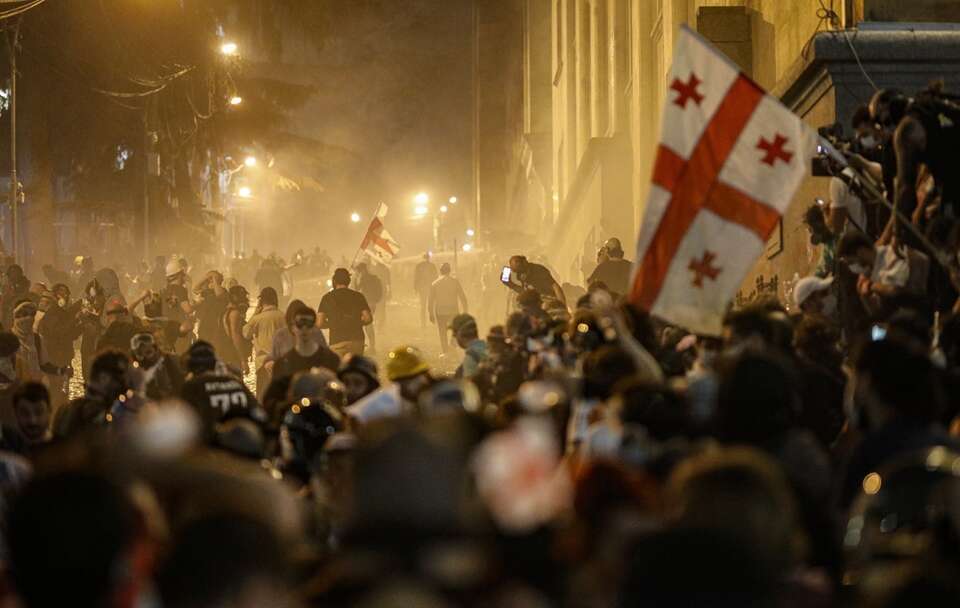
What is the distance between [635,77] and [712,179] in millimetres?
20869

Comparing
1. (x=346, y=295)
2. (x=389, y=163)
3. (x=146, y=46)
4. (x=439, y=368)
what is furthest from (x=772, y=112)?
(x=389, y=163)

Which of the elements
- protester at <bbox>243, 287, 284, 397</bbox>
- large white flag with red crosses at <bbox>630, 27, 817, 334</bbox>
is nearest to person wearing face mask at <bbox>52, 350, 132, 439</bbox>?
large white flag with red crosses at <bbox>630, 27, 817, 334</bbox>

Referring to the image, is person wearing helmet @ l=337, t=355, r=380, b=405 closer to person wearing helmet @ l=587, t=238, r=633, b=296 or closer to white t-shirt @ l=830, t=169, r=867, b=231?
white t-shirt @ l=830, t=169, r=867, b=231

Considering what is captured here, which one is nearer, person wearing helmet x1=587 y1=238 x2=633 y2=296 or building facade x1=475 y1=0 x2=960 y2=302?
building facade x1=475 y1=0 x2=960 y2=302

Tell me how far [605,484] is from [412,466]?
1184 mm

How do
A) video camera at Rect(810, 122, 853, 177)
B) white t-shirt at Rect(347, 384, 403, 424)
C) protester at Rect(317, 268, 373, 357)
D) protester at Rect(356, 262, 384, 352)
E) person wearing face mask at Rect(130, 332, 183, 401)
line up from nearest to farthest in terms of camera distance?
white t-shirt at Rect(347, 384, 403, 424)
video camera at Rect(810, 122, 853, 177)
person wearing face mask at Rect(130, 332, 183, 401)
protester at Rect(317, 268, 373, 357)
protester at Rect(356, 262, 384, 352)

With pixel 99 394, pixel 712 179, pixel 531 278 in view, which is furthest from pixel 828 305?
pixel 531 278

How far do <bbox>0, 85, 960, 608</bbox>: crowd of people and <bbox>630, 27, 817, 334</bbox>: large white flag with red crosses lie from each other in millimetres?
343

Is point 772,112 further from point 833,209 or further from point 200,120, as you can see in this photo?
point 200,120

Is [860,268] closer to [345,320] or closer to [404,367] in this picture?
[404,367]

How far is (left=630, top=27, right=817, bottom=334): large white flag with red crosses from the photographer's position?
304 inches

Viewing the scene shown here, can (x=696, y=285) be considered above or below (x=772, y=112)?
below

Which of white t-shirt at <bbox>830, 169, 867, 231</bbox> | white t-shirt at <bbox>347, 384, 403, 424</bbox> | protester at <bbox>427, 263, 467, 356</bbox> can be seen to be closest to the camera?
white t-shirt at <bbox>347, 384, 403, 424</bbox>

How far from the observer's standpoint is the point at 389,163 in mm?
103625
